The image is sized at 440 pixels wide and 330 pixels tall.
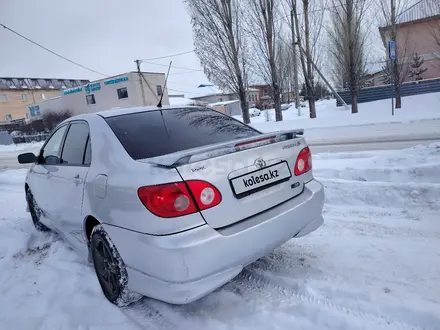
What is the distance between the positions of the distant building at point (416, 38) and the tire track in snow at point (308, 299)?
19.1m

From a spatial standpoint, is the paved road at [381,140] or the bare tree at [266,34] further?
the bare tree at [266,34]

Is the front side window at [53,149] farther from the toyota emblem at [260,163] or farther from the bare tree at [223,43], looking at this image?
the bare tree at [223,43]

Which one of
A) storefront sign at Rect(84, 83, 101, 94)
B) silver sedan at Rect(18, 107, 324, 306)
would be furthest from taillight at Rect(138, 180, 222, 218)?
storefront sign at Rect(84, 83, 101, 94)

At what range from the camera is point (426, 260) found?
2.47 meters

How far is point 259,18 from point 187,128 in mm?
16682

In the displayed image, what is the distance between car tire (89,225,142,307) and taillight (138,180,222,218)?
63 cm

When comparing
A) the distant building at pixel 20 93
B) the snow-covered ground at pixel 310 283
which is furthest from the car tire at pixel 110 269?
the distant building at pixel 20 93

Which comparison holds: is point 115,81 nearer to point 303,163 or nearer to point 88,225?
point 88,225

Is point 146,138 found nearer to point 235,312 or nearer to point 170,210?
point 170,210

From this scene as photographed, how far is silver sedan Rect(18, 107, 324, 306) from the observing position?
1.86m

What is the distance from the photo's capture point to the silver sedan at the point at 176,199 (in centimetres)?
186

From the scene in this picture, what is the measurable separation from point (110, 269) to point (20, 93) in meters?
67.7

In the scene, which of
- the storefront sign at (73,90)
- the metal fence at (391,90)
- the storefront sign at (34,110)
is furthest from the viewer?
the storefront sign at (34,110)

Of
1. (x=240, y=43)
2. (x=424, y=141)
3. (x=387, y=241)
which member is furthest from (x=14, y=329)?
(x=240, y=43)
